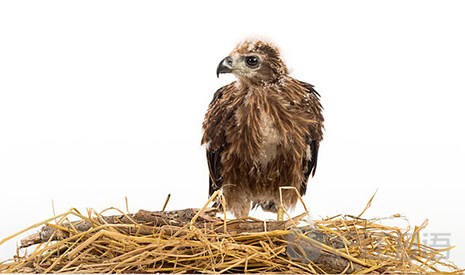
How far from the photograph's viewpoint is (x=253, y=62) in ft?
7.66

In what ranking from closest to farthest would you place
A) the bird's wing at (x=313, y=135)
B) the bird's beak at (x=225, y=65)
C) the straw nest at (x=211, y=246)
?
the straw nest at (x=211, y=246)
the bird's beak at (x=225, y=65)
the bird's wing at (x=313, y=135)

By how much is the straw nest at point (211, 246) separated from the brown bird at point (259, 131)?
1.21ft

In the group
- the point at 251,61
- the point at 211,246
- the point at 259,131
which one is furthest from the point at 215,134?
the point at 211,246

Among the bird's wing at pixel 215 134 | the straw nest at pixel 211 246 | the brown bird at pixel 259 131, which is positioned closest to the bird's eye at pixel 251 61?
the brown bird at pixel 259 131

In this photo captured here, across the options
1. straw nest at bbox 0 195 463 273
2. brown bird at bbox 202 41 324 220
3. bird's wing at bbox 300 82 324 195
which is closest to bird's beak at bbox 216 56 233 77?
brown bird at bbox 202 41 324 220

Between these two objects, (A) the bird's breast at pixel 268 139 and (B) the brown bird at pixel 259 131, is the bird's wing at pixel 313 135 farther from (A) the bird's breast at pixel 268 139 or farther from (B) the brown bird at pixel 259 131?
(A) the bird's breast at pixel 268 139

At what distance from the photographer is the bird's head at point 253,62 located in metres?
2.32

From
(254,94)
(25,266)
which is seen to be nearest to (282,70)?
(254,94)

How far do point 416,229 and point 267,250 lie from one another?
→ 20.1 inches

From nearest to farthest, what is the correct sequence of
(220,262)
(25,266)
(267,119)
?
(220,262) → (25,266) → (267,119)

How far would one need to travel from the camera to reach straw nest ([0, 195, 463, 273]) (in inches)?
70.6

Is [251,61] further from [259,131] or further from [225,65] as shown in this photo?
[259,131]

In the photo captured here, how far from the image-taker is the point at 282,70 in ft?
7.88

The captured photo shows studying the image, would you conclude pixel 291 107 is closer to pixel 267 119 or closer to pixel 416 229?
pixel 267 119
